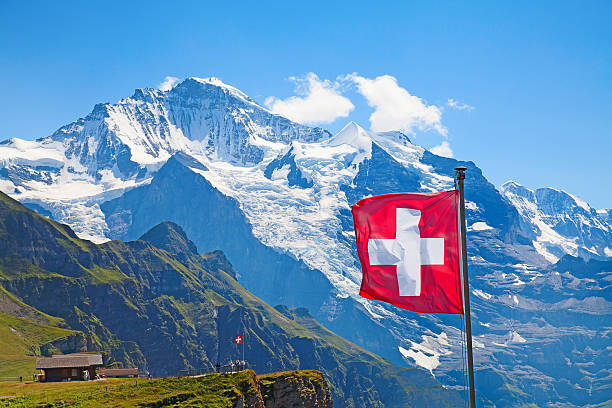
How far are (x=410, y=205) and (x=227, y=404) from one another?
72.6m

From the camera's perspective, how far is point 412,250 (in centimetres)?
4044

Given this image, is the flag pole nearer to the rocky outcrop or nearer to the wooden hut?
the rocky outcrop

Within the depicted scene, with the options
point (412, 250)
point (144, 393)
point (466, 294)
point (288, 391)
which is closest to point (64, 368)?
point (144, 393)

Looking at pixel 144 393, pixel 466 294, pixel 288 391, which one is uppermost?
pixel 466 294

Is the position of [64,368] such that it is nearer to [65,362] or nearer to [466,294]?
[65,362]

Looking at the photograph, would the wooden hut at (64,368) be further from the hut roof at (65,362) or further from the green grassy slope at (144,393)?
the green grassy slope at (144,393)

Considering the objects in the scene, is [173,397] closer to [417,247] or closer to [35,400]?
[35,400]

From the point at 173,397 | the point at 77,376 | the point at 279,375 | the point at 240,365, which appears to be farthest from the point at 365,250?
the point at 77,376

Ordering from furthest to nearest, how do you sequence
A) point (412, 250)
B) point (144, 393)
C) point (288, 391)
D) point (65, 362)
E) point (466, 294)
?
point (65, 362), point (288, 391), point (144, 393), point (412, 250), point (466, 294)

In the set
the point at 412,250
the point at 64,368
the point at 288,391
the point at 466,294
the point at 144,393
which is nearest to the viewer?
the point at 466,294

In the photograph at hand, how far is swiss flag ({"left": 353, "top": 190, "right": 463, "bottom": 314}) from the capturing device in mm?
39375

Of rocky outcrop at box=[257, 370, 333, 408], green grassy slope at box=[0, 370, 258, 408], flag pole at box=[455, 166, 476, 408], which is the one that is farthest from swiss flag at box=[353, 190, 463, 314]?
rocky outcrop at box=[257, 370, 333, 408]

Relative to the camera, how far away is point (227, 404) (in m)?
105

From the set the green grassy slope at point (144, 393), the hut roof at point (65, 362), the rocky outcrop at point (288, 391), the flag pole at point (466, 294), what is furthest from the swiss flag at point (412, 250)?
the hut roof at point (65, 362)
